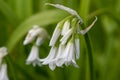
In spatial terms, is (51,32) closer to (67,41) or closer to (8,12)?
(8,12)

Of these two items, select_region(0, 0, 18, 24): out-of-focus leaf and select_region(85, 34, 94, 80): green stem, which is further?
select_region(0, 0, 18, 24): out-of-focus leaf

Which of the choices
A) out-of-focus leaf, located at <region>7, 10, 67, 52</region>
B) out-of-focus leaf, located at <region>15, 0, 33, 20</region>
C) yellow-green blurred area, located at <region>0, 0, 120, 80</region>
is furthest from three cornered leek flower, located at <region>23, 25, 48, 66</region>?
out-of-focus leaf, located at <region>15, 0, 33, 20</region>

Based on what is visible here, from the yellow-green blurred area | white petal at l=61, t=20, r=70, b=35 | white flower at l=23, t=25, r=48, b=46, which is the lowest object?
the yellow-green blurred area

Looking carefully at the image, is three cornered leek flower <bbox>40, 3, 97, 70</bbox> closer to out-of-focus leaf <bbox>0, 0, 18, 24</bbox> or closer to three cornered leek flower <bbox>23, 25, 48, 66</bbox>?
three cornered leek flower <bbox>23, 25, 48, 66</bbox>

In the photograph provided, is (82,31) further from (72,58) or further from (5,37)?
(5,37)

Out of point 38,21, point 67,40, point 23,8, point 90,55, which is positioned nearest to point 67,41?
point 67,40

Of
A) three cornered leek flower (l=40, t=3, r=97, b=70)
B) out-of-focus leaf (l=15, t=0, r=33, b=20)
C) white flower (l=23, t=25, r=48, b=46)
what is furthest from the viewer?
out-of-focus leaf (l=15, t=0, r=33, b=20)

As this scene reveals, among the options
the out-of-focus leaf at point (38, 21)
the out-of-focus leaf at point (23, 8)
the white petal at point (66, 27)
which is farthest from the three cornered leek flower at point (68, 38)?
the out-of-focus leaf at point (23, 8)

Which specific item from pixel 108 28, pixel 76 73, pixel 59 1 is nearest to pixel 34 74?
pixel 76 73

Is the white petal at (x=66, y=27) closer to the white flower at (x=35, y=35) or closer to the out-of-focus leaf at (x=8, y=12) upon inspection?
the white flower at (x=35, y=35)
